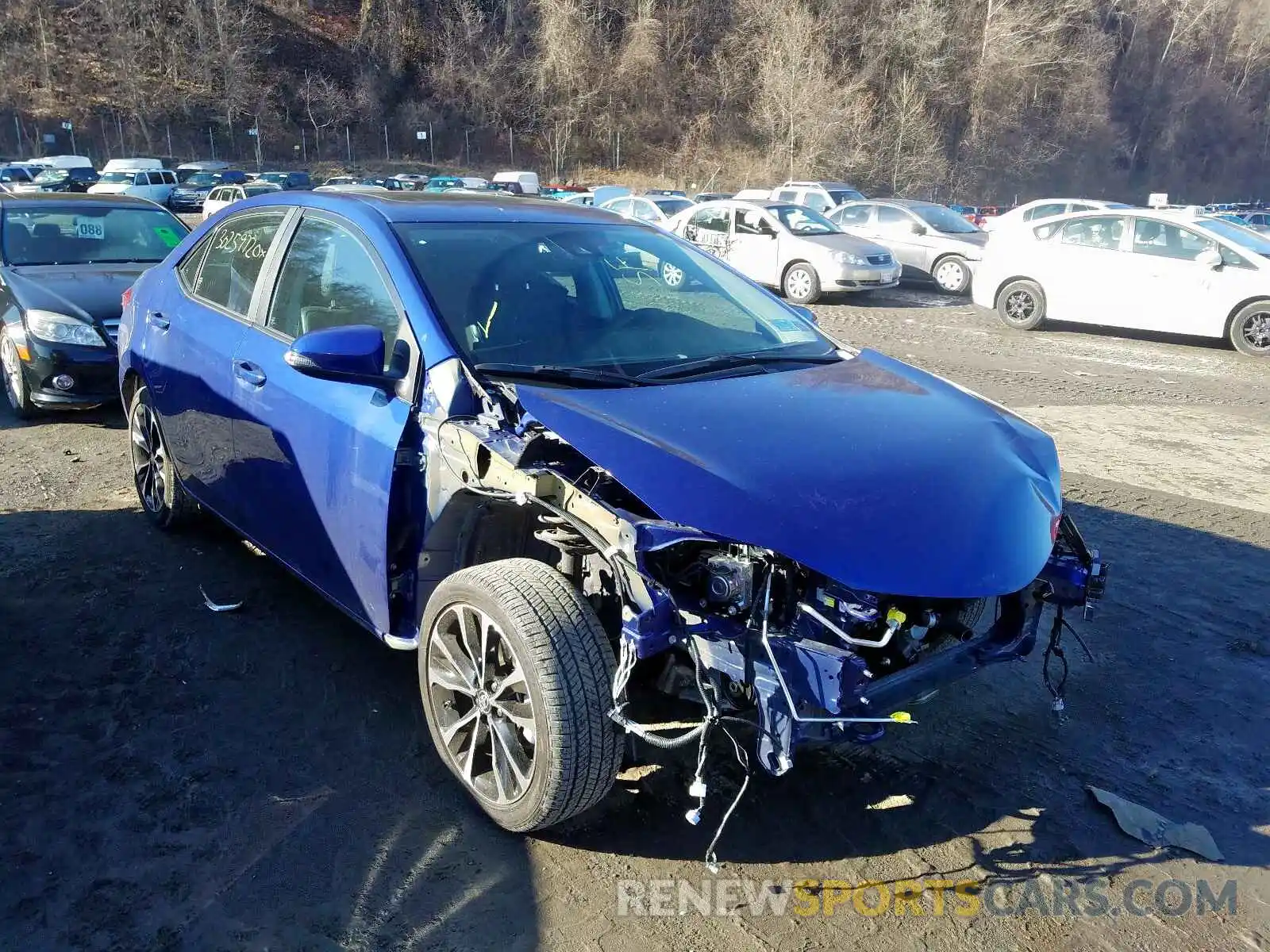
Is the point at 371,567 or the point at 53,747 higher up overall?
the point at 371,567

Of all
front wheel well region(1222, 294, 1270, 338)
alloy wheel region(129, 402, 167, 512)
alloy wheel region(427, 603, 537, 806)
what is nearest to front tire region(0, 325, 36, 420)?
alloy wheel region(129, 402, 167, 512)

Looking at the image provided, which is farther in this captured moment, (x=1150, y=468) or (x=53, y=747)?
(x=1150, y=468)

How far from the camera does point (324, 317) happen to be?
368cm

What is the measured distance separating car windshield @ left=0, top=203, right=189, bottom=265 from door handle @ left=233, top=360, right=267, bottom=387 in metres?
4.74

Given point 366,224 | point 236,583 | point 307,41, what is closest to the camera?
point 366,224

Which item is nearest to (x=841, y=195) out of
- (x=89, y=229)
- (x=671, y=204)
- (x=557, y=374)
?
(x=671, y=204)

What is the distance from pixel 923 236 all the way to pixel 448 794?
1713 centimetres

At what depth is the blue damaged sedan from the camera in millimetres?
2553

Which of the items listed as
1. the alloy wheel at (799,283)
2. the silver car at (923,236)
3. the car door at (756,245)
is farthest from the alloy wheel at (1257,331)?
the car door at (756,245)

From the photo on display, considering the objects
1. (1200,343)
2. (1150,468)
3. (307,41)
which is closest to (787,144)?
(307,41)

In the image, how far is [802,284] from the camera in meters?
16.0

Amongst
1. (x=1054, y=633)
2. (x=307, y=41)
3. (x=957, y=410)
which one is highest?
(x=307, y=41)

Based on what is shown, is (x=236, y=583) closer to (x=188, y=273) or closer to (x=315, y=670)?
(x=315, y=670)

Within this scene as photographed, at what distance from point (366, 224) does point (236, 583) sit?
6.33 ft
